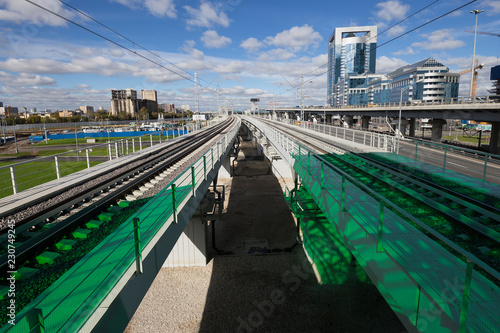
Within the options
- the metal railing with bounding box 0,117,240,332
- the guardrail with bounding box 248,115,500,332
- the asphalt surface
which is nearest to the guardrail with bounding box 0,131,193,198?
the metal railing with bounding box 0,117,240,332

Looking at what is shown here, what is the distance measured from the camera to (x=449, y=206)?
8875 millimetres

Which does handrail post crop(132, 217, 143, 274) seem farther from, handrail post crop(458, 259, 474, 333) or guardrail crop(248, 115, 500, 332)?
handrail post crop(458, 259, 474, 333)

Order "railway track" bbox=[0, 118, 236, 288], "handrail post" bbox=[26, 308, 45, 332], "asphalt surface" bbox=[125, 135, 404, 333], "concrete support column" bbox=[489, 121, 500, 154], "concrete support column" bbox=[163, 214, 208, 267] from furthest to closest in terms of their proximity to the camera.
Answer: "concrete support column" bbox=[489, 121, 500, 154]
"concrete support column" bbox=[163, 214, 208, 267]
"asphalt surface" bbox=[125, 135, 404, 333]
"railway track" bbox=[0, 118, 236, 288]
"handrail post" bbox=[26, 308, 45, 332]

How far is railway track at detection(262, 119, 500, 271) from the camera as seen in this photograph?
6273mm

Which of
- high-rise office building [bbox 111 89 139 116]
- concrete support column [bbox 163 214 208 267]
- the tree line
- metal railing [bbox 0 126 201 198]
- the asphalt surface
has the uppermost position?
high-rise office building [bbox 111 89 139 116]

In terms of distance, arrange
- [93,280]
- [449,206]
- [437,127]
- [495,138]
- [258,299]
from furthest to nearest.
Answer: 1. [437,127]
2. [495,138]
3. [258,299]
4. [449,206]
5. [93,280]

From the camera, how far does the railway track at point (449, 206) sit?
6.27 meters

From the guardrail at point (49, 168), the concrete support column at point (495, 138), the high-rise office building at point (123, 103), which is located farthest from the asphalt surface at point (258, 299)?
the high-rise office building at point (123, 103)

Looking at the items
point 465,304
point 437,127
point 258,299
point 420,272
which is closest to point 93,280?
point 465,304

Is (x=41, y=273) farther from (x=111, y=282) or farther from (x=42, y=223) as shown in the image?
(x=42, y=223)

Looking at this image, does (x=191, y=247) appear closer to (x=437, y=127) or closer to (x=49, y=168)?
(x=49, y=168)

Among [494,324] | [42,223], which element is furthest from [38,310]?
[42,223]

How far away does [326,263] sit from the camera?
580 inches

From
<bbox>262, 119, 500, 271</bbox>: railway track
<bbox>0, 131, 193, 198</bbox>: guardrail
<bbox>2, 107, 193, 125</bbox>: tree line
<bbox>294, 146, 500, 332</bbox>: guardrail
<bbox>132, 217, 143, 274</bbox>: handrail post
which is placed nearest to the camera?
<bbox>294, 146, 500, 332</bbox>: guardrail
